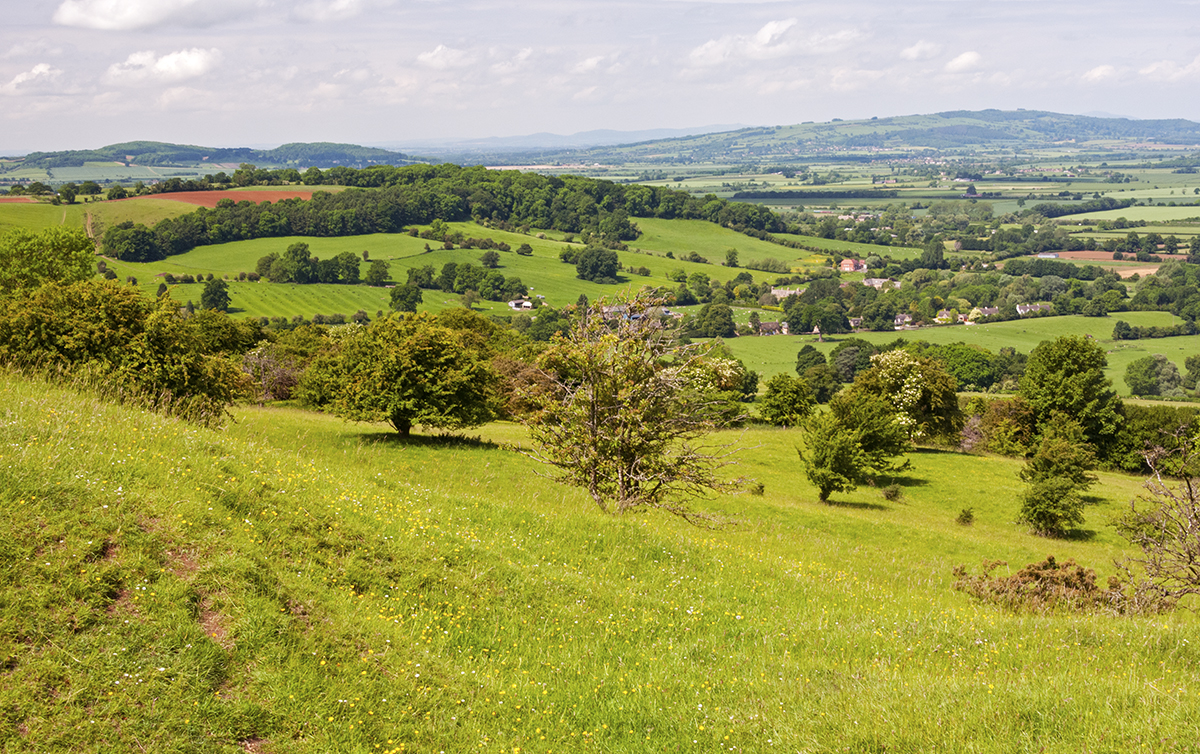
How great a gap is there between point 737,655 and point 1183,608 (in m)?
10.4

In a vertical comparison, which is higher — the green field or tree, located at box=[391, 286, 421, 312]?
tree, located at box=[391, 286, 421, 312]

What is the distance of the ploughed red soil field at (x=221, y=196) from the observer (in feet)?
569

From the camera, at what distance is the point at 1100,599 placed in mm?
14727

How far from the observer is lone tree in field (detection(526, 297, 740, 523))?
17688 millimetres

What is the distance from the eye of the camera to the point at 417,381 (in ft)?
102

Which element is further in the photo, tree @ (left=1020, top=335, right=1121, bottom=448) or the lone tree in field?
tree @ (left=1020, top=335, right=1121, bottom=448)

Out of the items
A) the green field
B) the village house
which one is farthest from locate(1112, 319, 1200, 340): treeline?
the village house

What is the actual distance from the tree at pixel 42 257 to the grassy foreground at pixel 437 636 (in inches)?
2024

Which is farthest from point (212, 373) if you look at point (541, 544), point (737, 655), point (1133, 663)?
point (1133, 663)

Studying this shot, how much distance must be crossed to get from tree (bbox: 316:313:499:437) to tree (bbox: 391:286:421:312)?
105m

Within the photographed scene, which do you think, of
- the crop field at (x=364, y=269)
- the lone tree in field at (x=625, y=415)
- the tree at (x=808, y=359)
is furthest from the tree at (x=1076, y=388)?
the crop field at (x=364, y=269)

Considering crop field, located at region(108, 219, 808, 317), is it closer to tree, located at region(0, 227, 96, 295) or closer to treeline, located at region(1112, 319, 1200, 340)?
tree, located at region(0, 227, 96, 295)

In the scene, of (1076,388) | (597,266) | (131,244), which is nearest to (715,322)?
(597,266)

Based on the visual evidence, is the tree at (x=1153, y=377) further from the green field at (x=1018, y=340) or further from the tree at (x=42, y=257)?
the tree at (x=42, y=257)
